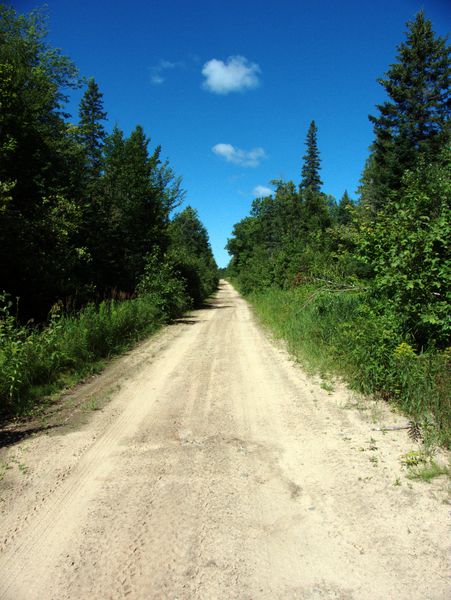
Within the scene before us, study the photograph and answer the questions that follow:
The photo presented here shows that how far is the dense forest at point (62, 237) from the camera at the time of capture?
707cm

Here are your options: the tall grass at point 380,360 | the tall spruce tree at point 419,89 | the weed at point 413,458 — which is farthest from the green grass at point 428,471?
the tall spruce tree at point 419,89

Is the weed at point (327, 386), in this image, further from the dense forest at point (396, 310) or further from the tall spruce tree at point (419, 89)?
the tall spruce tree at point (419, 89)

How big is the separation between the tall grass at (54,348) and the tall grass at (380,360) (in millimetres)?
4607

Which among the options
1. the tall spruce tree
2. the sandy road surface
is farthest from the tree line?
the tall spruce tree

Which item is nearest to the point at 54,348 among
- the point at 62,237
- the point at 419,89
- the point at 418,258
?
the point at 62,237

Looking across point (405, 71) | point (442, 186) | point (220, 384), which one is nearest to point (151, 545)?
point (220, 384)

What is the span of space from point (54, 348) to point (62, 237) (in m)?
4.86

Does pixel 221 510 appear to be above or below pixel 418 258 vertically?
below

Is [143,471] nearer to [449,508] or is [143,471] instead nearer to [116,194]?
[449,508]

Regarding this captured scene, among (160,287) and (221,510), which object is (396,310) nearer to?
(221,510)

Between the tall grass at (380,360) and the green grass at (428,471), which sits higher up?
the tall grass at (380,360)

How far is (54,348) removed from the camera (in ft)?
23.2

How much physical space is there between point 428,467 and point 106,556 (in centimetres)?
290

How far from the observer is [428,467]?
11.3 feet
